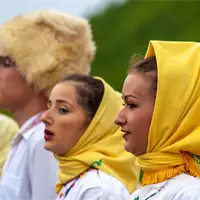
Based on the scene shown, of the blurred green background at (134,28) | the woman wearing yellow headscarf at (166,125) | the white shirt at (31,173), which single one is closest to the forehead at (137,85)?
the woman wearing yellow headscarf at (166,125)

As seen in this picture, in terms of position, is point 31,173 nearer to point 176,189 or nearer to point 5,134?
point 5,134

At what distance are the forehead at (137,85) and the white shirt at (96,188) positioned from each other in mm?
712

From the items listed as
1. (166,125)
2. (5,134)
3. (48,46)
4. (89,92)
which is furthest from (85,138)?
(5,134)

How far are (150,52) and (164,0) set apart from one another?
1243cm

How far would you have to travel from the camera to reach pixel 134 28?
1725cm

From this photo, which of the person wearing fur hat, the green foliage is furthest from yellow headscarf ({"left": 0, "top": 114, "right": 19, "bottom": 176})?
the green foliage

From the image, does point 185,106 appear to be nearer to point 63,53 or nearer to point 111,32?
point 63,53

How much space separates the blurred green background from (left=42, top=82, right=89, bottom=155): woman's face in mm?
8280

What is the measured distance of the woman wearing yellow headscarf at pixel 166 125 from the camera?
474 centimetres

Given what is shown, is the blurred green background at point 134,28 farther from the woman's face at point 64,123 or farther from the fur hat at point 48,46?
the woman's face at point 64,123

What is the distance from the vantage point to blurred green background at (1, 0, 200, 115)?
15156 millimetres

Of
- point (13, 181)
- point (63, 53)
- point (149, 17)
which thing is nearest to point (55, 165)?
point (13, 181)

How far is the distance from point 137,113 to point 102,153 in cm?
93

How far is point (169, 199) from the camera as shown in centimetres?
466
